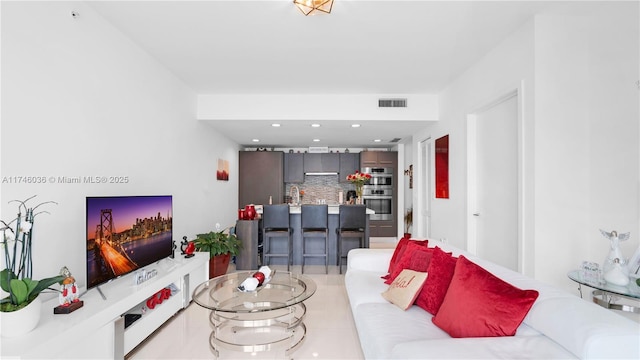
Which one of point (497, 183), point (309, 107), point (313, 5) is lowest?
point (497, 183)

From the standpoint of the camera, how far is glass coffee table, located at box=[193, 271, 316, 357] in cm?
206

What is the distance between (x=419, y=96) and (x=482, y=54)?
4.60 feet

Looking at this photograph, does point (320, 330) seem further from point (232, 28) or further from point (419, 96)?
point (419, 96)

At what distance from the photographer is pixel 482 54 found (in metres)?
3.18

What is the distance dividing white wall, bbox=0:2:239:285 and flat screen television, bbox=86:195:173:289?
23 cm

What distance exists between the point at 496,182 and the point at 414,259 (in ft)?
4.91

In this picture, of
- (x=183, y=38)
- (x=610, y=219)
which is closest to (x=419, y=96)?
(x=610, y=219)

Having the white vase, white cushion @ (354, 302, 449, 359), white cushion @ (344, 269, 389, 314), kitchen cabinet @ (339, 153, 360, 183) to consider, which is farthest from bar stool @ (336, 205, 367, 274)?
the white vase

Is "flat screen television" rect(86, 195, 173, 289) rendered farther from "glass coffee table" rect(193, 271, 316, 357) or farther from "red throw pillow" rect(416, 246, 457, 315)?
"red throw pillow" rect(416, 246, 457, 315)

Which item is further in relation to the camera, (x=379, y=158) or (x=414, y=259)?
(x=379, y=158)

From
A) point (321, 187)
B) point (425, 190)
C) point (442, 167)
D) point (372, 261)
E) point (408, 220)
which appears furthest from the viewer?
point (321, 187)

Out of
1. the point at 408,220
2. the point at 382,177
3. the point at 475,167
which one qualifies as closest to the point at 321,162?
the point at 382,177

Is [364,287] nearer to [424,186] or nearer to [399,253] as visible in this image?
[399,253]

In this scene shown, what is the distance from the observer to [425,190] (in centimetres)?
527
